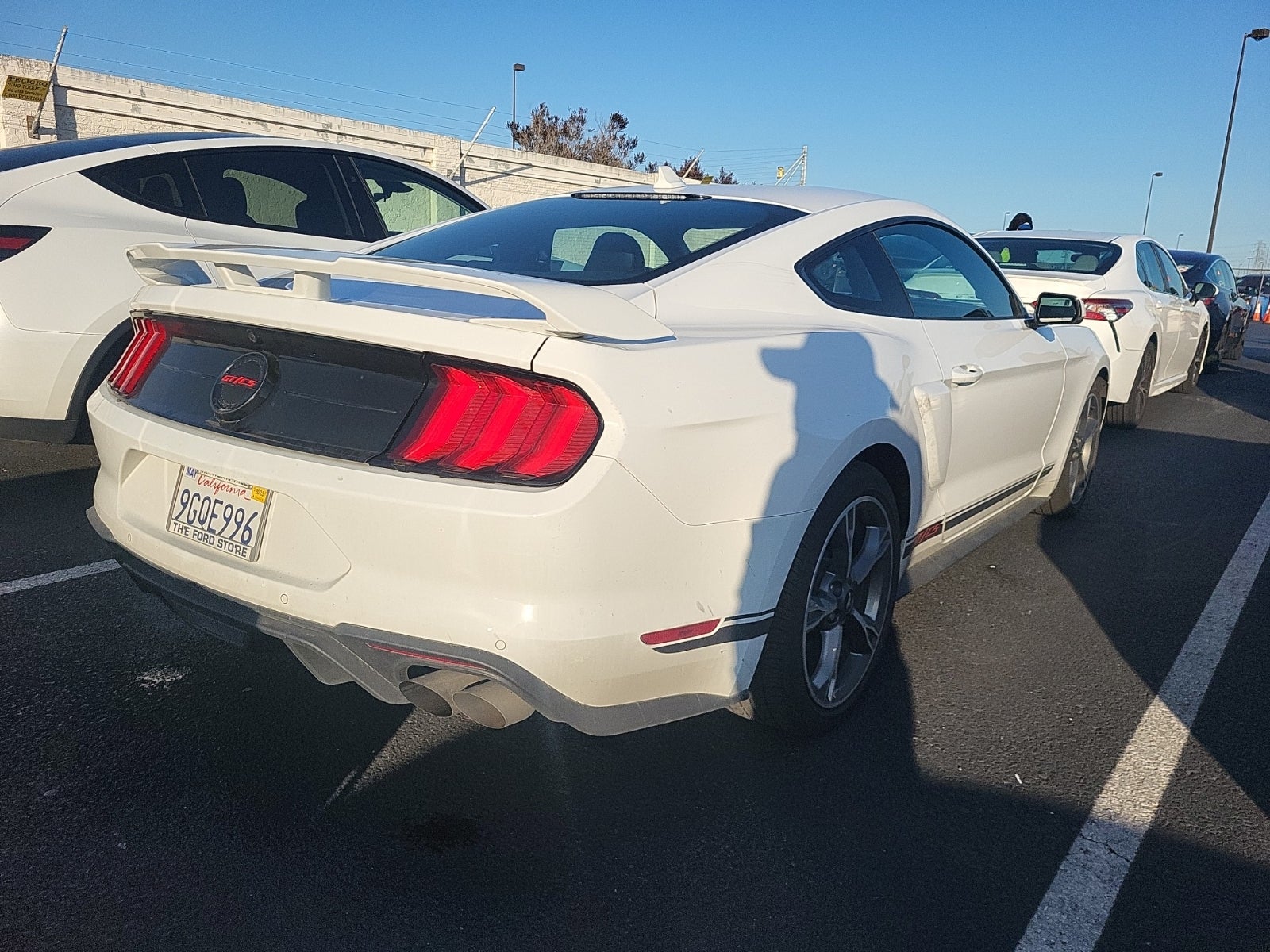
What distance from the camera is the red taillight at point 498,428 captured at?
6.34 ft

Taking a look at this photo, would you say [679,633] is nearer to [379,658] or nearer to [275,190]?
[379,658]

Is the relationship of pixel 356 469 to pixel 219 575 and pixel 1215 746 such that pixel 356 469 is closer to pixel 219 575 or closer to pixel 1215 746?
pixel 219 575

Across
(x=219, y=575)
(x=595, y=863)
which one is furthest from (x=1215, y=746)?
(x=219, y=575)

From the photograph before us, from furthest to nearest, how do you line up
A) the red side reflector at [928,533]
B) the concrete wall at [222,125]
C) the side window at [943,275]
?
the concrete wall at [222,125] < the side window at [943,275] < the red side reflector at [928,533]

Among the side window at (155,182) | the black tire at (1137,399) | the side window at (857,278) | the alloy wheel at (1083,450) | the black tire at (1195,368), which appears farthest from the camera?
the black tire at (1195,368)

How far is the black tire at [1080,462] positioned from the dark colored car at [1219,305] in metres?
7.86

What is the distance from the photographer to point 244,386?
2260 millimetres

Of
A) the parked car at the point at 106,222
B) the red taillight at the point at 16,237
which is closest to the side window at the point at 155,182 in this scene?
the parked car at the point at 106,222

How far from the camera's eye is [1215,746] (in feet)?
9.21

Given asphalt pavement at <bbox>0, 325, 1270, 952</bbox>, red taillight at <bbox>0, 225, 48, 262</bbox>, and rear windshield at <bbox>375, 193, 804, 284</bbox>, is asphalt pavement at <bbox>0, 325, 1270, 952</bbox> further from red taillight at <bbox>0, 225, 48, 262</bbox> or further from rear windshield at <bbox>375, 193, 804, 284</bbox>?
red taillight at <bbox>0, 225, 48, 262</bbox>

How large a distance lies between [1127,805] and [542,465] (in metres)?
1.73

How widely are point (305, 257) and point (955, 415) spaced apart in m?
2.04

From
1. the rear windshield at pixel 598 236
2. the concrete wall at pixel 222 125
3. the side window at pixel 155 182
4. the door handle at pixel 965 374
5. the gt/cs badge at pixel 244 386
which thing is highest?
the concrete wall at pixel 222 125

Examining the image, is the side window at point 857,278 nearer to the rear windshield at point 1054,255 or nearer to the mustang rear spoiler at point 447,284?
the mustang rear spoiler at point 447,284
